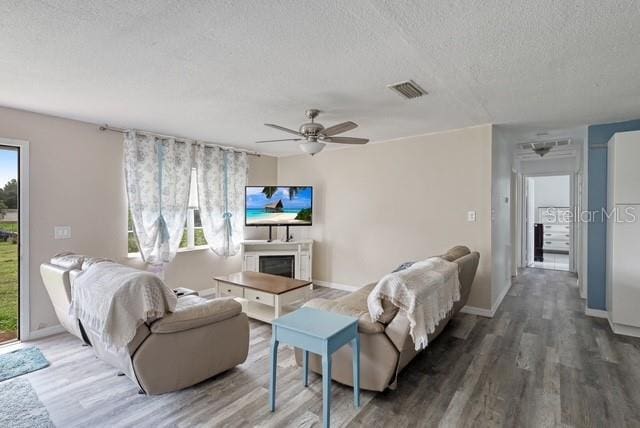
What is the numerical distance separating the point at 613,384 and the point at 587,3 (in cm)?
266

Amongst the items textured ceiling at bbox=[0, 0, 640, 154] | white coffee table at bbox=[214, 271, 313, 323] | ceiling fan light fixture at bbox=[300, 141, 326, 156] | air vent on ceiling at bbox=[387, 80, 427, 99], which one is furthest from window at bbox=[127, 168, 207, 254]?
air vent on ceiling at bbox=[387, 80, 427, 99]

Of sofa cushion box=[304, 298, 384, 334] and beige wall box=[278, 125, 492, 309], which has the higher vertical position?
beige wall box=[278, 125, 492, 309]

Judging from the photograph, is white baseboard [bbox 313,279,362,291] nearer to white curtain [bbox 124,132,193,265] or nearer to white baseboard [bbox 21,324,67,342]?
white curtain [bbox 124,132,193,265]

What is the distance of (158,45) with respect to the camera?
78.7 inches

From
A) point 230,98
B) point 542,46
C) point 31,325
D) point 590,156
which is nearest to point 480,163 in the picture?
point 590,156

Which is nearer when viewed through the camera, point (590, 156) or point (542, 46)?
point (542, 46)

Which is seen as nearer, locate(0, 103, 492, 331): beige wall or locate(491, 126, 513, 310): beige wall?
locate(0, 103, 492, 331): beige wall

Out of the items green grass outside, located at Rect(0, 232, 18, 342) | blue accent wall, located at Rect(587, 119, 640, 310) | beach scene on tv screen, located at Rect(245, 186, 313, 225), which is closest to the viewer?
green grass outside, located at Rect(0, 232, 18, 342)

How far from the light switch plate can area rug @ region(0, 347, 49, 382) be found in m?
1.15

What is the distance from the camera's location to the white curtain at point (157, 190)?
13.2ft

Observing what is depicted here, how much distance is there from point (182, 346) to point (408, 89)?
Result: 2674mm

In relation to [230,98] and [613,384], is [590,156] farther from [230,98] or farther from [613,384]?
[230,98]

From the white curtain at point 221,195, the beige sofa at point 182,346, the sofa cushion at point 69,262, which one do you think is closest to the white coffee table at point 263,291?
the beige sofa at point 182,346

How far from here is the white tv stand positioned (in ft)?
16.6
